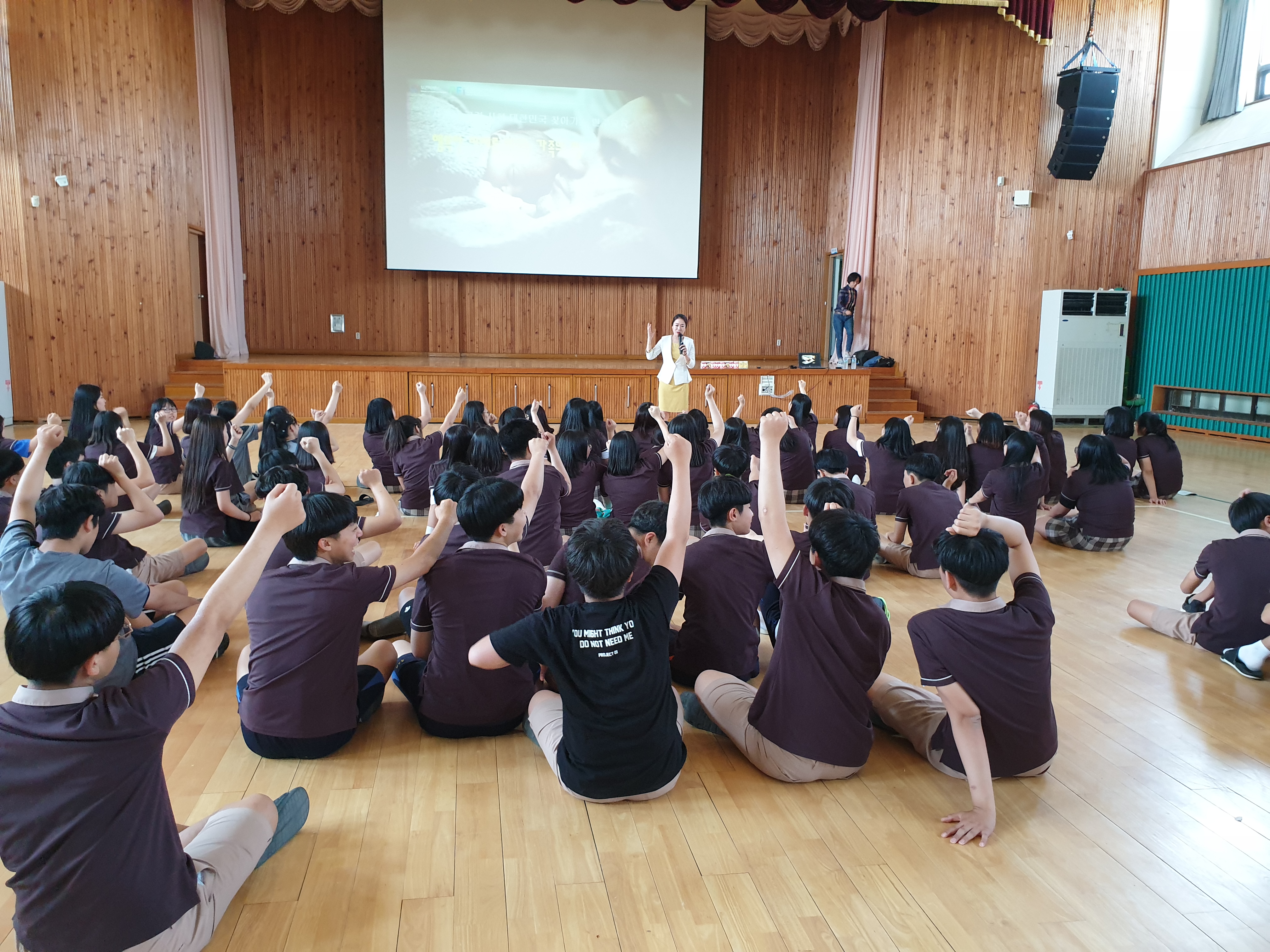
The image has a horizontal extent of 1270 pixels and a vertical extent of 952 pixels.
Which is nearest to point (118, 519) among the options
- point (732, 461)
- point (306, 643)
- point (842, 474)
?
point (306, 643)

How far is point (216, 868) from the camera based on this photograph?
194 centimetres

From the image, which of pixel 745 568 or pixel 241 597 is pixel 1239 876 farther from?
pixel 241 597

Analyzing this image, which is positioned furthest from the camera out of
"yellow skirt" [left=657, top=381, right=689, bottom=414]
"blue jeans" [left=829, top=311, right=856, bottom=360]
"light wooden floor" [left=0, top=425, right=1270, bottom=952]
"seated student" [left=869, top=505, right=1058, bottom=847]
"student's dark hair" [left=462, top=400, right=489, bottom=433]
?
"blue jeans" [left=829, top=311, right=856, bottom=360]

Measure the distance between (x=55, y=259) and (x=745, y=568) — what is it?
9.91 metres

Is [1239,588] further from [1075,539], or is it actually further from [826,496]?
[1075,539]

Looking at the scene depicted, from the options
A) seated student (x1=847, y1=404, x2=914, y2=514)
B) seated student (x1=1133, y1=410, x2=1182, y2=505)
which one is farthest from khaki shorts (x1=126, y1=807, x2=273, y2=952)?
seated student (x1=1133, y1=410, x2=1182, y2=505)

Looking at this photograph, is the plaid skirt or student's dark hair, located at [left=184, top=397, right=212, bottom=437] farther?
student's dark hair, located at [left=184, top=397, right=212, bottom=437]

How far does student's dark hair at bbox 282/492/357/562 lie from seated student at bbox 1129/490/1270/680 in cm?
326

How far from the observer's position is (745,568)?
302 centimetres

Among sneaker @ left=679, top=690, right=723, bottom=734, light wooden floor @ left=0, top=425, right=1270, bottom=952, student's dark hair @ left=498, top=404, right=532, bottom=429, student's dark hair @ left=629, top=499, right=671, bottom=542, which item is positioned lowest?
light wooden floor @ left=0, top=425, right=1270, bottom=952

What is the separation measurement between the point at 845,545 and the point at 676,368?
6.27 m

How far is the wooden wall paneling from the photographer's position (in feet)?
33.5

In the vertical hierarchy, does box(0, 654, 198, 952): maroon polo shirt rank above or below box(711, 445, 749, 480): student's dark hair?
below

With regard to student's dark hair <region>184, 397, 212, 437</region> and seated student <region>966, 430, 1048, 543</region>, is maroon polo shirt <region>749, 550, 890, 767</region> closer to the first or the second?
seated student <region>966, 430, 1048, 543</region>
